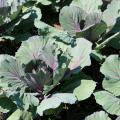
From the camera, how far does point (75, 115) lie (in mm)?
3020

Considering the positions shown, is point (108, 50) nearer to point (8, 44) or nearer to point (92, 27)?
point (92, 27)

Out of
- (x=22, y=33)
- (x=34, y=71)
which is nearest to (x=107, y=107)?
(x=34, y=71)

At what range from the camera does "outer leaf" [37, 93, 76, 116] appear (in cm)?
256

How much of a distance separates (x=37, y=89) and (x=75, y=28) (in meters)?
0.78

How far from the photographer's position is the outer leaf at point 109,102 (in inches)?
104

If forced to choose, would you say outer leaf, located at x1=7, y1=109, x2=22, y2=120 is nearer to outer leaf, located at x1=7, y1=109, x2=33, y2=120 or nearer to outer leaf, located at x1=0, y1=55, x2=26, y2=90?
outer leaf, located at x1=7, y1=109, x2=33, y2=120

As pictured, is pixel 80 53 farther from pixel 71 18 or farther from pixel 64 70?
pixel 71 18

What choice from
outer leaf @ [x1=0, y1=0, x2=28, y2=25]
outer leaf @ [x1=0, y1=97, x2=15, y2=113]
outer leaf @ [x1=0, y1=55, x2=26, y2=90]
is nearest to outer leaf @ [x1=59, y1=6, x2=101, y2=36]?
outer leaf @ [x1=0, y1=0, x2=28, y2=25]

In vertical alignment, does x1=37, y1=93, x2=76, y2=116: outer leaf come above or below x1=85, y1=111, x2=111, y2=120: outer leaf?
above

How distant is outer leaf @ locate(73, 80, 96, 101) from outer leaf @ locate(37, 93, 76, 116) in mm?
117

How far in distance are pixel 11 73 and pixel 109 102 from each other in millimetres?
780

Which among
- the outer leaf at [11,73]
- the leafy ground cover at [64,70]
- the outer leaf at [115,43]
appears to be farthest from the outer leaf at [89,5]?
the outer leaf at [11,73]

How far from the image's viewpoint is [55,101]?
102 inches

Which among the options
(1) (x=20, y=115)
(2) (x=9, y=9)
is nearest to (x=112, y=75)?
(1) (x=20, y=115)
